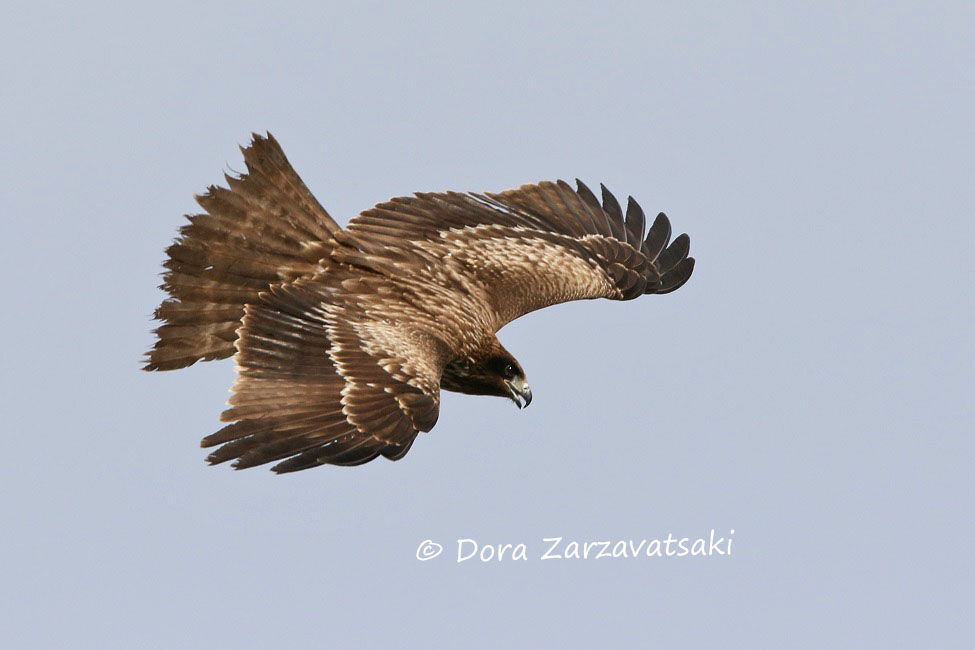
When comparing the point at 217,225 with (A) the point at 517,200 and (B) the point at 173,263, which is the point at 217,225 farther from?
(A) the point at 517,200

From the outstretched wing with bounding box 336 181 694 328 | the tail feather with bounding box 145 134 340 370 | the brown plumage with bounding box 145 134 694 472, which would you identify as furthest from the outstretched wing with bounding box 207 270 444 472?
the outstretched wing with bounding box 336 181 694 328

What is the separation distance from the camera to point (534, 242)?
1620 cm

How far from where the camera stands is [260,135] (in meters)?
14.8

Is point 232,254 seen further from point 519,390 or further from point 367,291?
point 519,390

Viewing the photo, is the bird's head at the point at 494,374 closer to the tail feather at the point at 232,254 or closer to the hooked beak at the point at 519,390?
the hooked beak at the point at 519,390

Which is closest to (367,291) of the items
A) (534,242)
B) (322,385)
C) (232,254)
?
(232,254)

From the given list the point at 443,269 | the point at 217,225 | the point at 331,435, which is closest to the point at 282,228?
the point at 217,225

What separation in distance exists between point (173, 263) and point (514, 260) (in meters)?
3.18

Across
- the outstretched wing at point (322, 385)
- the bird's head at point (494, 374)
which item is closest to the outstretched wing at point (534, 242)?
the bird's head at point (494, 374)

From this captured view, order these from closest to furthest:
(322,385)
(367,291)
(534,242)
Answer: (322,385) < (367,291) < (534,242)

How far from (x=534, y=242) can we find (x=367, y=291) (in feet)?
7.80

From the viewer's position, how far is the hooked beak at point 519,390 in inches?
574

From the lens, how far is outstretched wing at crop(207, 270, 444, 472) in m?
12.6

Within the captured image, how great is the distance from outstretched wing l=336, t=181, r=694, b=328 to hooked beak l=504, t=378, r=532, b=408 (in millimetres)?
861
